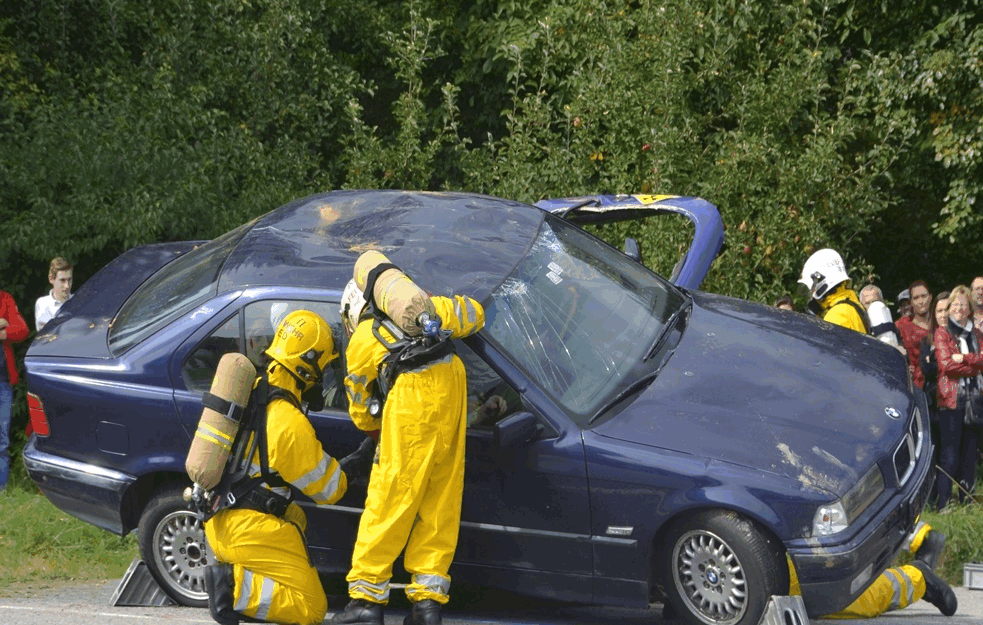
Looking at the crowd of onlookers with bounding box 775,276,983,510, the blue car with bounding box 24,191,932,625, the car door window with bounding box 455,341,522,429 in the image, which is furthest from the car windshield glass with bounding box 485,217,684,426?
the crowd of onlookers with bounding box 775,276,983,510

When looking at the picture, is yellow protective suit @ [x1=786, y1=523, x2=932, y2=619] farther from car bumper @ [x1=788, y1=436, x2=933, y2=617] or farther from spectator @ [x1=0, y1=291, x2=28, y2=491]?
spectator @ [x1=0, y1=291, x2=28, y2=491]

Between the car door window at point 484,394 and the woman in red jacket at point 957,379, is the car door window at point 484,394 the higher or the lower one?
the higher one

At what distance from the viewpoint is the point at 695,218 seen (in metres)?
7.91

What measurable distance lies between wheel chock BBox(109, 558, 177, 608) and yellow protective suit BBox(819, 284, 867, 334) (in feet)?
12.2

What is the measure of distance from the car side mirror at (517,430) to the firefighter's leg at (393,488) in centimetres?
27

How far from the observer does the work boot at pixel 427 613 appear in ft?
18.6

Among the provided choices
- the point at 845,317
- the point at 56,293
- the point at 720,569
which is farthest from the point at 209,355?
the point at 56,293

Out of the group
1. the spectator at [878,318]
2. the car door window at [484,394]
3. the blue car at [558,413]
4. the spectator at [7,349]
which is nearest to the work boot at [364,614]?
the blue car at [558,413]

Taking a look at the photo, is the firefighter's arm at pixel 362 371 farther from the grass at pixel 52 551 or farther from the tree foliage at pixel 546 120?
the tree foliage at pixel 546 120

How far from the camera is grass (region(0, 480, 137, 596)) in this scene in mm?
7249

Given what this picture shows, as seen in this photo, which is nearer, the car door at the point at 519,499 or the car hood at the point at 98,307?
the car door at the point at 519,499

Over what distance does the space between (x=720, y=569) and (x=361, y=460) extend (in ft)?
5.18

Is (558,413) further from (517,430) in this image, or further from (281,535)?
(281,535)

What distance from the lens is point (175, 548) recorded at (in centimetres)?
641
